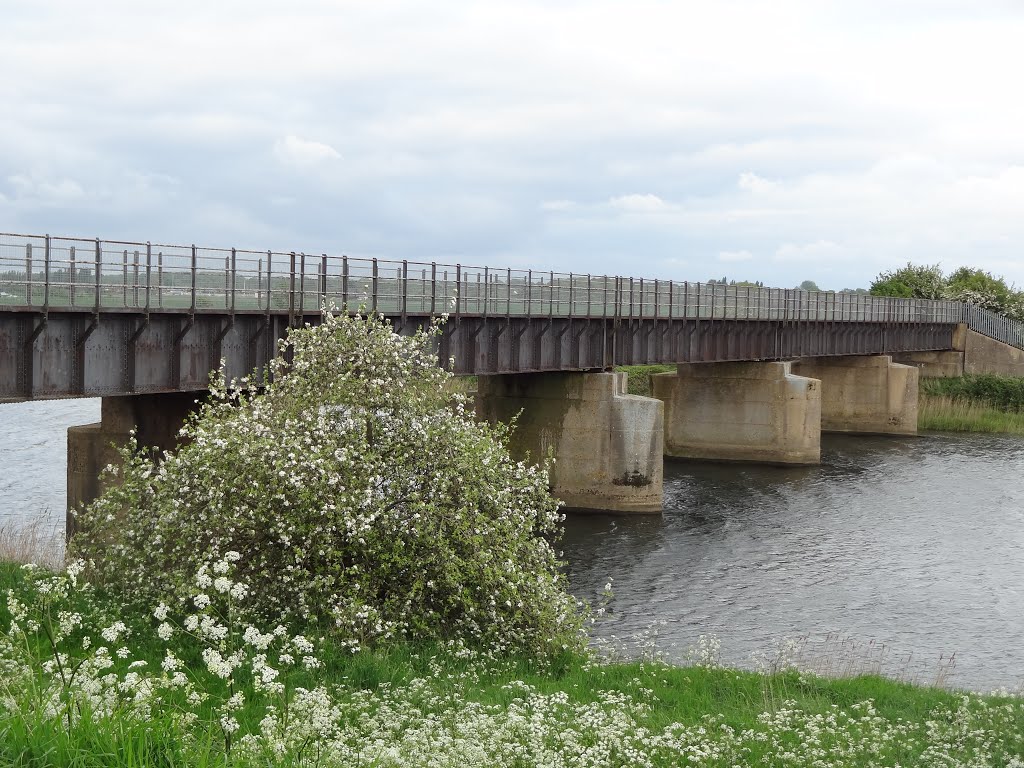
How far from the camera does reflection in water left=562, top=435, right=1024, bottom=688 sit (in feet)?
80.5

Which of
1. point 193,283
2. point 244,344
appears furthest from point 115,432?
point 193,283

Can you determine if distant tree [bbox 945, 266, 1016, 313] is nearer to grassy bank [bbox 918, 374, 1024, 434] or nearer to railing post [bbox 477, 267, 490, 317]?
grassy bank [bbox 918, 374, 1024, 434]

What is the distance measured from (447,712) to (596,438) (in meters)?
30.6

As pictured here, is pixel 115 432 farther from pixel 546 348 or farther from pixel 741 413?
pixel 741 413

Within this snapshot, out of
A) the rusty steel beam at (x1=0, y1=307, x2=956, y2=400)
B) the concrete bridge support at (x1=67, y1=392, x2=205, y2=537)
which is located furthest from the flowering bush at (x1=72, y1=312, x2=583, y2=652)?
the concrete bridge support at (x1=67, y1=392, x2=205, y2=537)

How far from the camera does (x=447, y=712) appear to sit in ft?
39.4

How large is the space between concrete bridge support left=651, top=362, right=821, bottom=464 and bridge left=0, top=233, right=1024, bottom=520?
0.23 feet

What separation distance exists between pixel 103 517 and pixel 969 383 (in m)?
70.3

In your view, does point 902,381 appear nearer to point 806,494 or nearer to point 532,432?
point 806,494

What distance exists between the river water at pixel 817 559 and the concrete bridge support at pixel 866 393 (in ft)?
44.3

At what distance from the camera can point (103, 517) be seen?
17609mm

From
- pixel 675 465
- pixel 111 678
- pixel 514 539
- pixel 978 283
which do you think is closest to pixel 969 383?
pixel 675 465

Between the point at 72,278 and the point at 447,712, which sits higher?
the point at 72,278

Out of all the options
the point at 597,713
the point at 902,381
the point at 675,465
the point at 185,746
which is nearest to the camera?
the point at 185,746
